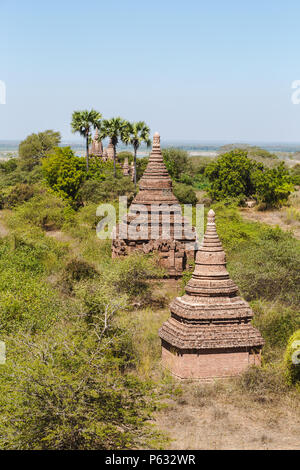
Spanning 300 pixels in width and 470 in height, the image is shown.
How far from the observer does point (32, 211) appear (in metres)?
42.7

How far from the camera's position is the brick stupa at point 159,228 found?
91.2 feet

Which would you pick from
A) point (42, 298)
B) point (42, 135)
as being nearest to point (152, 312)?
point (42, 298)

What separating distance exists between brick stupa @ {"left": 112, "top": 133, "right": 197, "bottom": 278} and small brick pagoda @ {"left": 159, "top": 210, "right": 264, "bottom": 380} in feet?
31.7

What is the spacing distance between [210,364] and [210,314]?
1355 mm

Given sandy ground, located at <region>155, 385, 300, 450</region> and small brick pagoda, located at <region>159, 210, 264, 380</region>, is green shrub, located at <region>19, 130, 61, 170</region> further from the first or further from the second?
sandy ground, located at <region>155, 385, 300, 450</region>

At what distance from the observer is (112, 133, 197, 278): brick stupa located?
91.2 ft

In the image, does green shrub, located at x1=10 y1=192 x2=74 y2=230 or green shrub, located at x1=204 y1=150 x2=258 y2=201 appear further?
green shrub, located at x1=204 y1=150 x2=258 y2=201

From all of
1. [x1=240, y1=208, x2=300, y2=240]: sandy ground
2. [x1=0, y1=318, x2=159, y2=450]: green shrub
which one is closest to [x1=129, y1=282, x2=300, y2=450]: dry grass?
[x1=0, y1=318, x2=159, y2=450]: green shrub

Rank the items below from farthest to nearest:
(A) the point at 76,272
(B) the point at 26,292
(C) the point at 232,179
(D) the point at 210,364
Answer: (C) the point at 232,179 → (A) the point at 76,272 → (B) the point at 26,292 → (D) the point at 210,364

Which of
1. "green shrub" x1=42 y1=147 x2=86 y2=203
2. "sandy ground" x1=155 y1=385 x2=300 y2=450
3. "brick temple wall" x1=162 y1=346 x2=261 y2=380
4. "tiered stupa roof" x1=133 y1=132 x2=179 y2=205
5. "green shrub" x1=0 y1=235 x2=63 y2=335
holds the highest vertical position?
"tiered stupa roof" x1=133 y1=132 x2=179 y2=205

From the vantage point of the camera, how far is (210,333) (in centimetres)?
1708

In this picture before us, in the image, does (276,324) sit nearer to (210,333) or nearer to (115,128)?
(210,333)

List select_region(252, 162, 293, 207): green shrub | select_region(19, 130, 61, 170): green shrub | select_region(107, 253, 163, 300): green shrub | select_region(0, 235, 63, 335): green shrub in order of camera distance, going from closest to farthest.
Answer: select_region(0, 235, 63, 335): green shrub → select_region(107, 253, 163, 300): green shrub → select_region(252, 162, 293, 207): green shrub → select_region(19, 130, 61, 170): green shrub

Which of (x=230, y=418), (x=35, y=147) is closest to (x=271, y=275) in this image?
(x=230, y=418)
